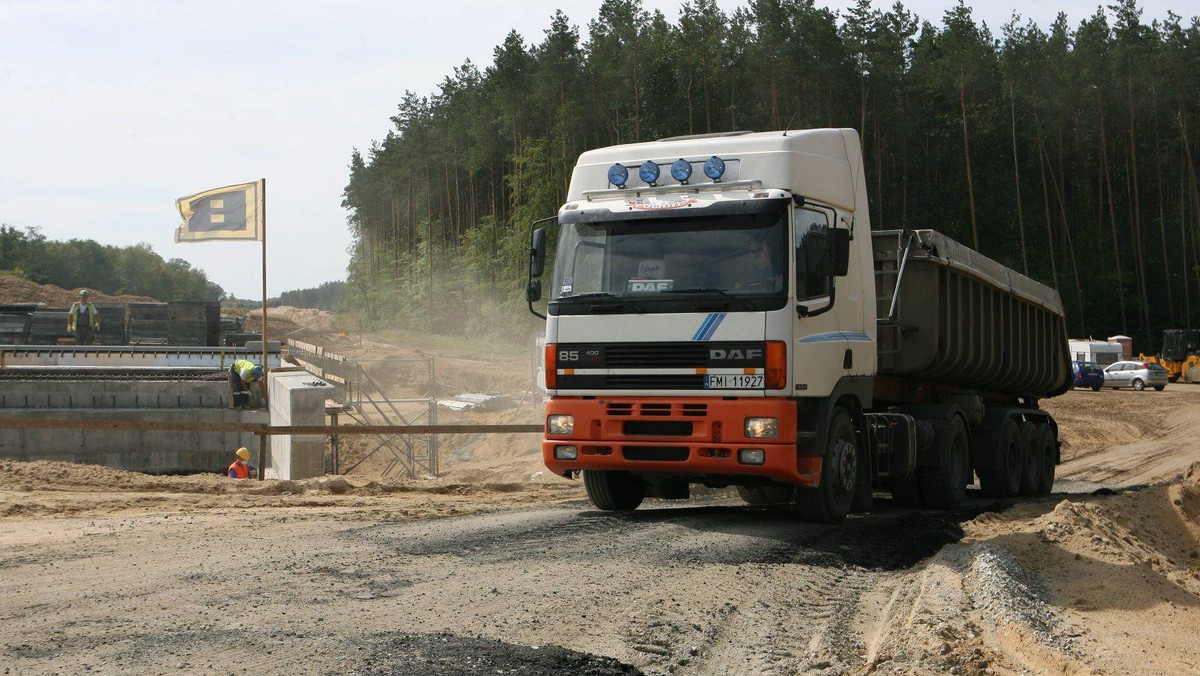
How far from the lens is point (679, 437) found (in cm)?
960

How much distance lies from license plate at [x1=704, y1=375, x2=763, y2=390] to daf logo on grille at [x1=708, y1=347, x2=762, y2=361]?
6.4 inches

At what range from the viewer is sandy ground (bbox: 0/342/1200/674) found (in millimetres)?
5648

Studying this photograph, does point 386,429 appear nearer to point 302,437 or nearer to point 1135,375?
point 302,437

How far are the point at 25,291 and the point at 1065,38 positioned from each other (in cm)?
6614

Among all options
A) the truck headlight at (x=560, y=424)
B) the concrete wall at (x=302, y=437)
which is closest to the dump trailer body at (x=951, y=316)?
the truck headlight at (x=560, y=424)

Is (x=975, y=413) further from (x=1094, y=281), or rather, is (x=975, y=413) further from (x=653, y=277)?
(x=1094, y=281)

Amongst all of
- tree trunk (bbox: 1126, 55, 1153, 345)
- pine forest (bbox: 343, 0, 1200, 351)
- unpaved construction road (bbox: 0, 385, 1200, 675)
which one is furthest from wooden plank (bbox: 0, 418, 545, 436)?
tree trunk (bbox: 1126, 55, 1153, 345)

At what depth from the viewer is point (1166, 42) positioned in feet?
202

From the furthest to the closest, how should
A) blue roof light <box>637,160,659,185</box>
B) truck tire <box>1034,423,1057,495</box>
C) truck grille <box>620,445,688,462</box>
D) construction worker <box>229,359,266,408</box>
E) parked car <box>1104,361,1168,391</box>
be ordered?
parked car <box>1104,361,1168,391</box>, construction worker <box>229,359,266,408</box>, truck tire <box>1034,423,1057,495</box>, blue roof light <box>637,160,659,185</box>, truck grille <box>620,445,688,462</box>

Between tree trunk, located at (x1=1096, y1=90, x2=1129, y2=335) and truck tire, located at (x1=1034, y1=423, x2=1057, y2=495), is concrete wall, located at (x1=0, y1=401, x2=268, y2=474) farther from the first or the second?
tree trunk, located at (x1=1096, y1=90, x2=1129, y2=335)

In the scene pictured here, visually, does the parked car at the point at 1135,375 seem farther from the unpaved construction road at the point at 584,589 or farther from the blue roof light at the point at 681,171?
the blue roof light at the point at 681,171

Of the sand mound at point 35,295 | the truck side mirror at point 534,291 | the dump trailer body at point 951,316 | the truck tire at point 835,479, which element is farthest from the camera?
the sand mound at point 35,295

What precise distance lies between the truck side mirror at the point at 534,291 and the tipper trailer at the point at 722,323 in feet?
0.07

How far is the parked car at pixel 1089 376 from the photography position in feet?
161
